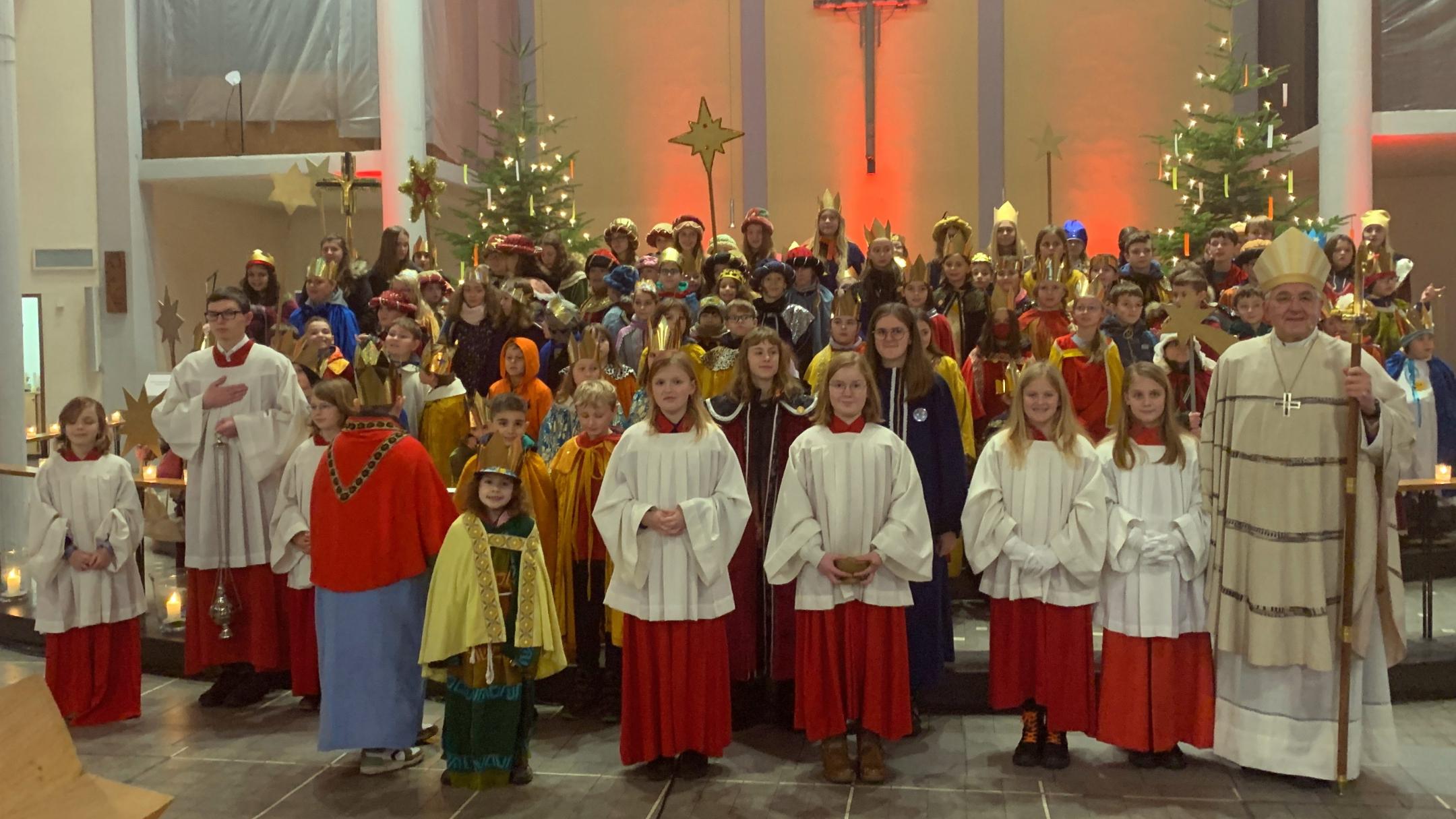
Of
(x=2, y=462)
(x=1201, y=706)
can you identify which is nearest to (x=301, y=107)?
(x=2, y=462)

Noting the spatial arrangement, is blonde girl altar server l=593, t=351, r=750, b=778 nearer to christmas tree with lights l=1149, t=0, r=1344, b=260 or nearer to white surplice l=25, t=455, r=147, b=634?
white surplice l=25, t=455, r=147, b=634

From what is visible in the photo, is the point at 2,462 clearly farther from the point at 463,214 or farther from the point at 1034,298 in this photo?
the point at 1034,298

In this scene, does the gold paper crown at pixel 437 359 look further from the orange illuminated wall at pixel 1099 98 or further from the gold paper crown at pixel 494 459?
the orange illuminated wall at pixel 1099 98

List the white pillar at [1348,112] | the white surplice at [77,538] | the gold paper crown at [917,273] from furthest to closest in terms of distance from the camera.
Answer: the white pillar at [1348,112] → the gold paper crown at [917,273] → the white surplice at [77,538]

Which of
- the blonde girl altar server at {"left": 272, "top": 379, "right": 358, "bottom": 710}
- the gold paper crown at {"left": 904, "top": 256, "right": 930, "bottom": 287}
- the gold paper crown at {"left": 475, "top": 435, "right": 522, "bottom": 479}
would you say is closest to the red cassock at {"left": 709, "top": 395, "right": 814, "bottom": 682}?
the gold paper crown at {"left": 475, "top": 435, "right": 522, "bottom": 479}

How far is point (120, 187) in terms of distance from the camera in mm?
13211

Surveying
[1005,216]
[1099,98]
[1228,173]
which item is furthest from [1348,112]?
[1005,216]

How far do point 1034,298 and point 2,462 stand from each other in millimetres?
7779

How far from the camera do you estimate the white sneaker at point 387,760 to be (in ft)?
16.0

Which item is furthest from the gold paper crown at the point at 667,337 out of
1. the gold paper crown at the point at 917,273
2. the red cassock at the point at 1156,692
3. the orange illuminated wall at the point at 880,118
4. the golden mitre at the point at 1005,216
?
the orange illuminated wall at the point at 880,118

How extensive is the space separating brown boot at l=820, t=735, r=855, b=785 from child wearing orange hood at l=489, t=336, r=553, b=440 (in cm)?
245

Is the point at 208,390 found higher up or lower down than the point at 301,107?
lower down

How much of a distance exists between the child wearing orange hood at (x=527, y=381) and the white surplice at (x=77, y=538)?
75.6 inches

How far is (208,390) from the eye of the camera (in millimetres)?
5836
